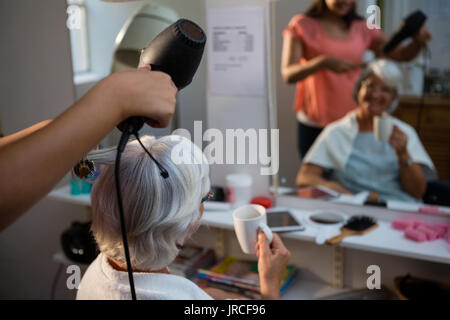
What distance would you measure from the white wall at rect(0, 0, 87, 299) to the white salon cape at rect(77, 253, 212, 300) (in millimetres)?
1241

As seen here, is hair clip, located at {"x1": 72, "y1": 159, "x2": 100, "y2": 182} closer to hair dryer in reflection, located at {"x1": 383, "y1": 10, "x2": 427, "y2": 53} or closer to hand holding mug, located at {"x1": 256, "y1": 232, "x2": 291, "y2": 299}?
hand holding mug, located at {"x1": 256, "y1": 232, "x2": 291, "y2": 299}

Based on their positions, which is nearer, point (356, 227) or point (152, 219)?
point (152, 219)

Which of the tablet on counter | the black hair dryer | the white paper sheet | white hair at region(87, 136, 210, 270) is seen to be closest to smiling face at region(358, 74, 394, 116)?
the white paper sheet

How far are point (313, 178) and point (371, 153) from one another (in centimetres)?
24

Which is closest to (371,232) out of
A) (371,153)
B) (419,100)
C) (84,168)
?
(371,153)

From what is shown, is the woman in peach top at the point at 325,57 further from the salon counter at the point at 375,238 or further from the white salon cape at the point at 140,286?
the white salon cape at the point at 140,286

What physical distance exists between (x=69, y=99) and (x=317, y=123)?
1.12m

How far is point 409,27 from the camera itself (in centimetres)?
157

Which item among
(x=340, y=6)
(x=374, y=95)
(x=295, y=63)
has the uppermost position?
(x=340, y=6)

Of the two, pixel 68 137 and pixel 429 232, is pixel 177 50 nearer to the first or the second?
pixel 68 137

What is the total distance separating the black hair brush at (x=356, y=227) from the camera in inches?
63.1
